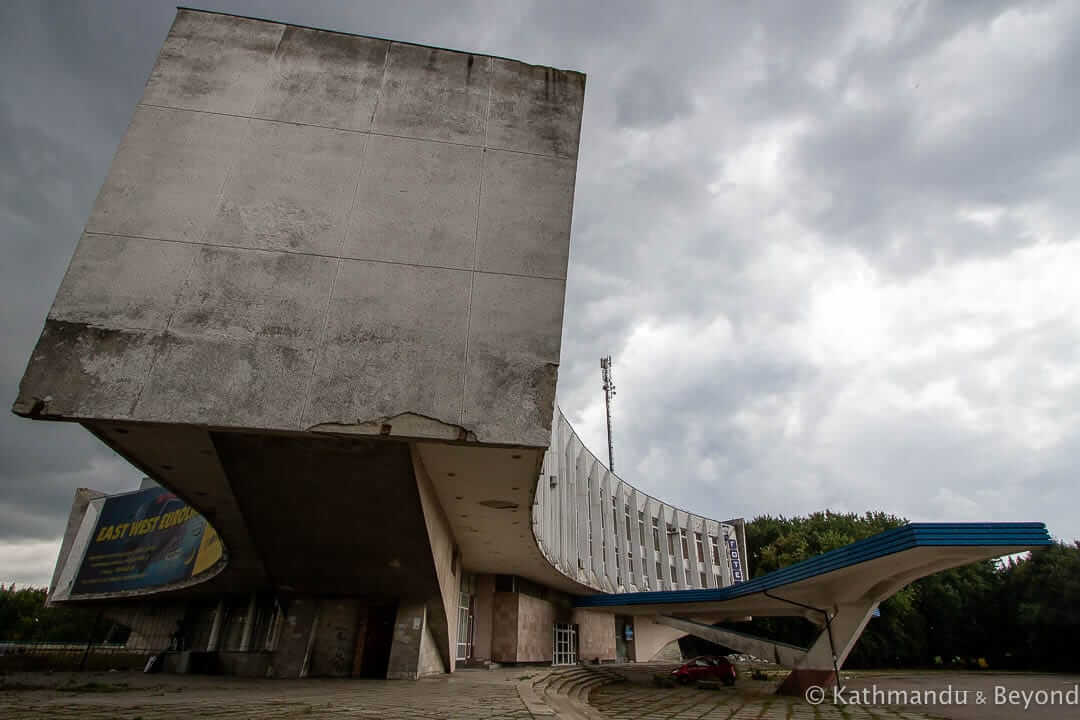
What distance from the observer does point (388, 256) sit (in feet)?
31.5

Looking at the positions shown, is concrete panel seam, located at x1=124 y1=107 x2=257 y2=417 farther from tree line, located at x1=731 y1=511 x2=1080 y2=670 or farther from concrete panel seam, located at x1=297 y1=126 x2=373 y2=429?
tree line, located at x1=731 y1=511 x2=1080 y2=670

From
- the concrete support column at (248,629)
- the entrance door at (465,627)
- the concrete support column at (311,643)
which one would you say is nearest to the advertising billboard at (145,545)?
the concrete support column at (248,629)

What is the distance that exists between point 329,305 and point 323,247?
3.78 ft

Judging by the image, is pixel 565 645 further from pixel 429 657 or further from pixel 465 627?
pixel 429 657

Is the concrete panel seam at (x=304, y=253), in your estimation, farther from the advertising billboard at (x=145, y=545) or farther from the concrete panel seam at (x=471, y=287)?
the advertising billboard at (x=145, y=545)

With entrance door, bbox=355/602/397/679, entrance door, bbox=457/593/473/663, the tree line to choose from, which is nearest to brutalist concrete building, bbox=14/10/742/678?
entrance door, bbox=355/602/397/679

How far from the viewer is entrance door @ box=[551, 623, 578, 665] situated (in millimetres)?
26312

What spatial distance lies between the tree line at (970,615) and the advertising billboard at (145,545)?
34.0 metres

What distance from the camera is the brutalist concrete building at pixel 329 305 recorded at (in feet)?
27.9

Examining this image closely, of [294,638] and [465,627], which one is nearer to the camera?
[294,638]

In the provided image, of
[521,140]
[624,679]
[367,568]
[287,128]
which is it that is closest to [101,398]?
[287,128]

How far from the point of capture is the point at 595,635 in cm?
2950

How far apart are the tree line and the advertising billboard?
111 ft

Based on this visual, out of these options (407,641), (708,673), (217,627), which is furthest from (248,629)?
(708,673)
